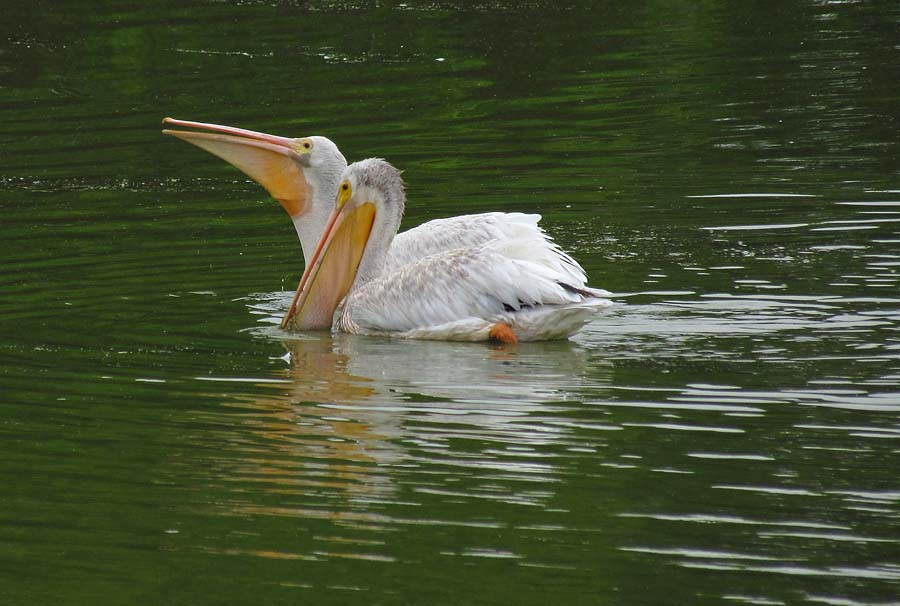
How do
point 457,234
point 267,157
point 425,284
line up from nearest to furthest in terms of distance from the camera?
point 425,284 → point 457,234 → point 267,157

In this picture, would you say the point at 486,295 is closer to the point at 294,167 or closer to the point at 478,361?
the point at 478,361

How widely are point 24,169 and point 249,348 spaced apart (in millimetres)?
4604

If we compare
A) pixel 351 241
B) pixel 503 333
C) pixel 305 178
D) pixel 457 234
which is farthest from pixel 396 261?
pixel 503 333

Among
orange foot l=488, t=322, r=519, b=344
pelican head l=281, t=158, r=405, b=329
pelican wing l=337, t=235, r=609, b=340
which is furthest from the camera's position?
pelican head l=281, t=158, r=405, b=329

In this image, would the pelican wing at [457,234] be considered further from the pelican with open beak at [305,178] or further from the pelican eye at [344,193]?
the pelican eye at [344,193]

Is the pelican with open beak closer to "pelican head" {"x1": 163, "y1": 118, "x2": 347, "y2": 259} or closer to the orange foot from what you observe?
"pelican head" {"x1": 163, "y1": 118, "x2": 347, "y2": 259}

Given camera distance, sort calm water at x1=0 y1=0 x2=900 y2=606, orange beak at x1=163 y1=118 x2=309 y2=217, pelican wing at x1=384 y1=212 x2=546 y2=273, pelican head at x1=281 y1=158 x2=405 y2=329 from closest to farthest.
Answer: calm water at x1=0 y1=0 x2=900 y2=606, pelican wing at x1=384 y1=212 x2=546 y2=273, pelican head at x1=281 y1=158 x2=405 y2=329, orange beak at x1=163 y1=118 x2=309 y2=217

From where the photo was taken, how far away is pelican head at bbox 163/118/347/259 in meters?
7.50

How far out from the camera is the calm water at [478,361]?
4.05 metres

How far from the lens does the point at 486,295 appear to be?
664cm

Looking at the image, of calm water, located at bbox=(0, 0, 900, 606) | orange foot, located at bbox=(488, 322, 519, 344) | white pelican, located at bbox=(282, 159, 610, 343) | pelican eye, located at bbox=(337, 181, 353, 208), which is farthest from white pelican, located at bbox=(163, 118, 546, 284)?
orange foot, located at bbox=(488, 322, 519, 344)

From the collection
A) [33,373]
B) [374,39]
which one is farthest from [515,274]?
[374,39]

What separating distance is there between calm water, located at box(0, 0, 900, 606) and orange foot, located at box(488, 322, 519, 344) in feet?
0.41

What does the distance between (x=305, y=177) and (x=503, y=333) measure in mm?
1514
